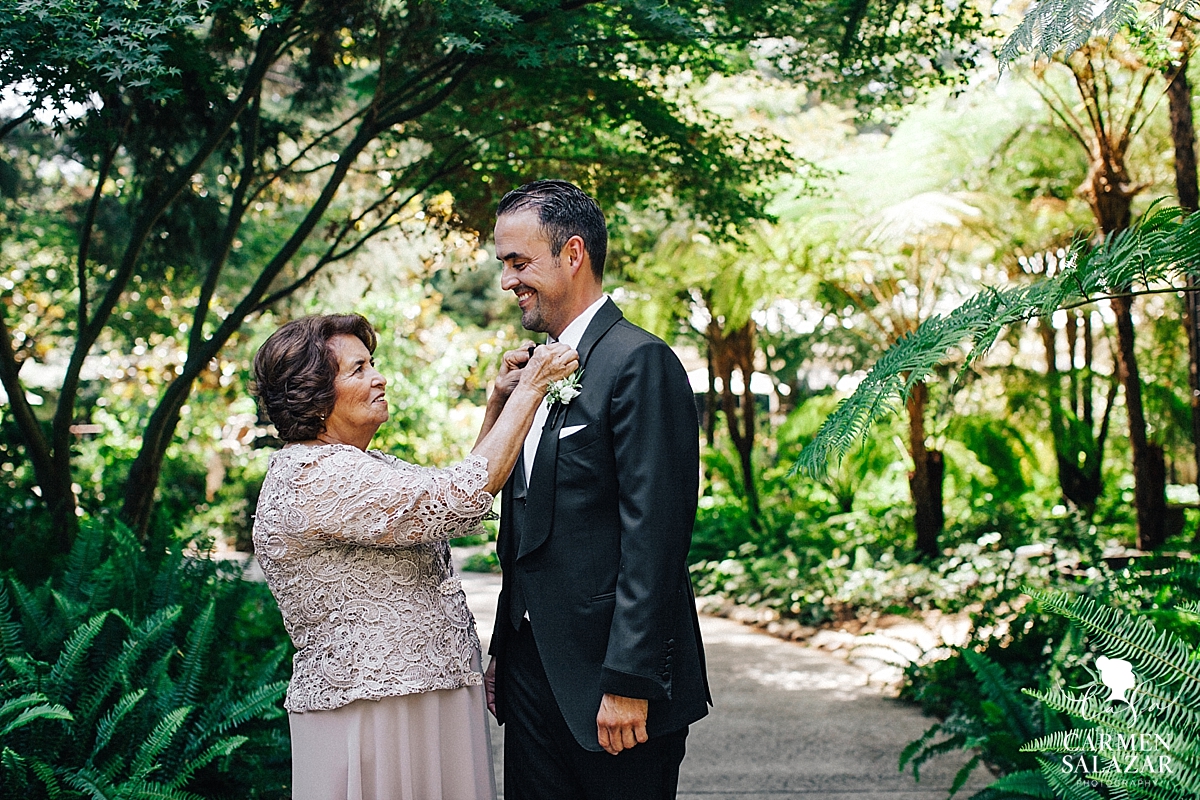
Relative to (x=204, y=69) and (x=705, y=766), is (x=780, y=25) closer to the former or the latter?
(x=204, y=69)

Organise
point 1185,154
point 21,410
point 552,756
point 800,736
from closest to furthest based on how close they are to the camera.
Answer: point 552,756, point 1185,154, point 21,410, point 800,736

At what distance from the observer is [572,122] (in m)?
5.06

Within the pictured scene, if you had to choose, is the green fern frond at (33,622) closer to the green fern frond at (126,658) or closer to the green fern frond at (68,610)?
the green fern frond at (68,610)

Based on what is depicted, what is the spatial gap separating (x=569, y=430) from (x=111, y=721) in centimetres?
194

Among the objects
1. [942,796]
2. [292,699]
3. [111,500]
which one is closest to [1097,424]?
[942,796]

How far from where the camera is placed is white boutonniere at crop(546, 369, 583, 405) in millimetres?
2227

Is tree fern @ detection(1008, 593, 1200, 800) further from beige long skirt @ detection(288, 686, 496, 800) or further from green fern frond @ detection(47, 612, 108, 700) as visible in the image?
green fern frond @ detection(47, 612, 108, 700)

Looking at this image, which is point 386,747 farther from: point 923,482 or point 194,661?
point 923,482

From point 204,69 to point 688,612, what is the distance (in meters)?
2.99

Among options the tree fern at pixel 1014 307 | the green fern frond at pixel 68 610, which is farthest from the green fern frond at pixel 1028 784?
the green fern frond at pixel 68 610

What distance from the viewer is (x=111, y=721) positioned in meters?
3.09

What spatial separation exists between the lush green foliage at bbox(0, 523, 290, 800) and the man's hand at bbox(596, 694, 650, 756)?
1.55 m

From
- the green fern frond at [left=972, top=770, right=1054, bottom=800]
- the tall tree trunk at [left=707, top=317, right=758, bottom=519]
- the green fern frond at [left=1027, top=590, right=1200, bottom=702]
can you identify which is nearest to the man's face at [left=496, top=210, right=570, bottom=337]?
the green fern frond at [left=1027, top=590, right=1200, bottom=702]

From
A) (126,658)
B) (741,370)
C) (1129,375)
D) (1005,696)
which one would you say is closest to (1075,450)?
(1129,375)
